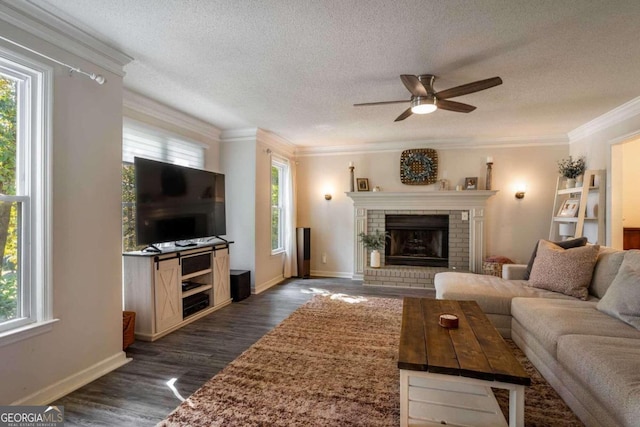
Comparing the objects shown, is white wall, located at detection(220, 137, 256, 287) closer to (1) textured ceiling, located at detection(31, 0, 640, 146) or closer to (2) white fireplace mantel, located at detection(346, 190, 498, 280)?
(1) textured ceiling, located at detection(31, 0, 640, 146)

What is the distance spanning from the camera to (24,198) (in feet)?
6.54

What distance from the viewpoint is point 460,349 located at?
1.74m

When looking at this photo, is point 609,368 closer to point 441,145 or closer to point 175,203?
point 175,203

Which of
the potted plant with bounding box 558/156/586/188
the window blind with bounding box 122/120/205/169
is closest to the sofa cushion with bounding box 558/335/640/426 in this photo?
the potted plant with bounding box 558/156/586/188

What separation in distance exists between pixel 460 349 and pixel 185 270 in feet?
9.55

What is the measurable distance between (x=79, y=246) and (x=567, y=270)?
4.01 meters

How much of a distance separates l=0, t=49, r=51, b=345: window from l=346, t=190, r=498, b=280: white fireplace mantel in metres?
A: 4.30

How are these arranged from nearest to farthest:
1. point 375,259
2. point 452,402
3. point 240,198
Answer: point 452,402 → point 240,198 → point 375,259

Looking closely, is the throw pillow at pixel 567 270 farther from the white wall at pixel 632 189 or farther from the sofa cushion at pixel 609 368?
the white wall at pixel 632 189

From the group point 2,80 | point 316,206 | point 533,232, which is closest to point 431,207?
point 533,232

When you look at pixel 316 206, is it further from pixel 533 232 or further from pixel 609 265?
pixel 609 265

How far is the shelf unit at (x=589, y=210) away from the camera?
404cm

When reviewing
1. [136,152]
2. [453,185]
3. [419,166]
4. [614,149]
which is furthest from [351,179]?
[614,149]

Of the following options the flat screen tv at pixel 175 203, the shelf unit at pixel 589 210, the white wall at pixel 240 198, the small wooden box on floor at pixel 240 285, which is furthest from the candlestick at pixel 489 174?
the flat screen tv at pixel 175 203
